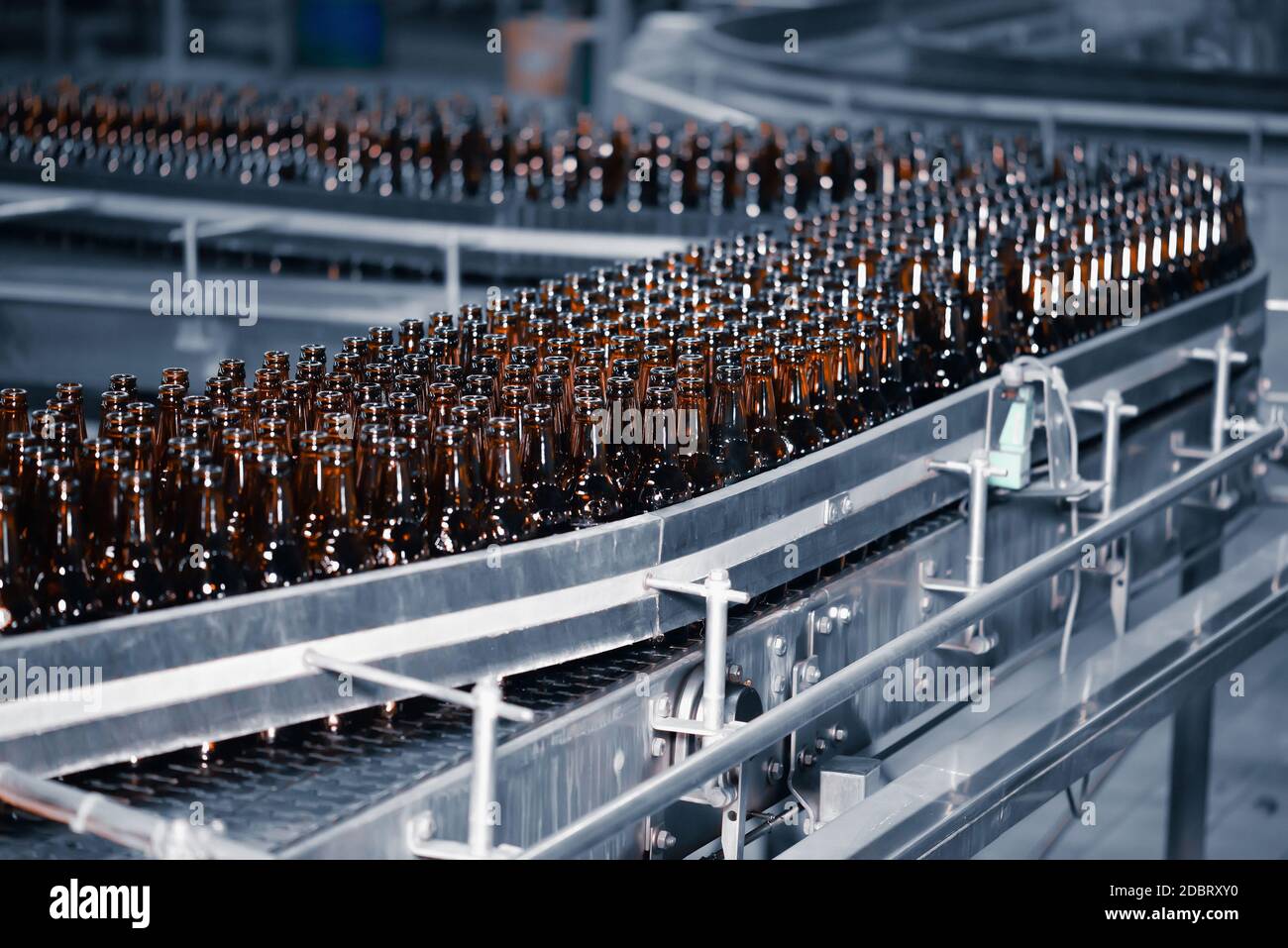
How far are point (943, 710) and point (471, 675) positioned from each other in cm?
123

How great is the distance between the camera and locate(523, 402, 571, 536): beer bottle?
2.18 metres

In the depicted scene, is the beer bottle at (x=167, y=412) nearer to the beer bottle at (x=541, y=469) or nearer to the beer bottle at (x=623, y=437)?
the beer bottle at (x=541, y=469)

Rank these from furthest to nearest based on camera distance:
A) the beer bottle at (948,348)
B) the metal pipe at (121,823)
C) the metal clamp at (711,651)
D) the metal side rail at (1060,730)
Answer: the beer bottle at (948,348)
the metal side rail at (1060,730)
the metal clamp at (711,651)
the metal pipe at (121,823)

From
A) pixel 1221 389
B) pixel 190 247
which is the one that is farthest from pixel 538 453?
pixel 190 247

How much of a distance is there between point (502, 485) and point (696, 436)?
1.06 feet

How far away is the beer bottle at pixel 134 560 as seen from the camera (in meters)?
1.89

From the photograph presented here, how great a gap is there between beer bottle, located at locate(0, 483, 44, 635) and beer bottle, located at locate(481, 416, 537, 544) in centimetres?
54

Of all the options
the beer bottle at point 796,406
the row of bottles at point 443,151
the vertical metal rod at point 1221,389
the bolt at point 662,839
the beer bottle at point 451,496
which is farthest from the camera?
the row of bottles at point 443,151

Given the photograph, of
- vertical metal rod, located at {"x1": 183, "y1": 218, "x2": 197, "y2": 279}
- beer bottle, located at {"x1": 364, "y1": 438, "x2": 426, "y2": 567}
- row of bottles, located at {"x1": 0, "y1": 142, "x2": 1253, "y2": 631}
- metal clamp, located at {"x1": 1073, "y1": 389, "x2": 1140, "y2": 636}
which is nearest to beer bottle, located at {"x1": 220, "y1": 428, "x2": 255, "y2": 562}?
row of bottles, located at {"x1": 0, "y1": 142, "x2": 1253, "y2": 631}

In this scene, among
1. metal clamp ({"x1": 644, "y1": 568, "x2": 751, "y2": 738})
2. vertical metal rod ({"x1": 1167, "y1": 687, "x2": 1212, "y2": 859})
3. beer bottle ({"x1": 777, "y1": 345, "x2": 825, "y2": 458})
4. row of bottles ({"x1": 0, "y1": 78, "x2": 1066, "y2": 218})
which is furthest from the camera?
row of bottles ({"x1": 0, "y1": 78, "x2": 1066, "y2": 218})

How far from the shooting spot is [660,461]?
234 centimetres

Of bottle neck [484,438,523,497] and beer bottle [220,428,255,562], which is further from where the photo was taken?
bottle neck [484,438,523,497]

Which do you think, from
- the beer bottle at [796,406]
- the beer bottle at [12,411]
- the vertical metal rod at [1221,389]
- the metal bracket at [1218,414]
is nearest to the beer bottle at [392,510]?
the beer bottle at [12,411]

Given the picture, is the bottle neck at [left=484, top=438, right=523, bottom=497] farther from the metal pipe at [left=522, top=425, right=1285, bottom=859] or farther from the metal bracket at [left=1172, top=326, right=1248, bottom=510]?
the metal bracket at [left=1172, top=326, right=1248, bottom=510]
